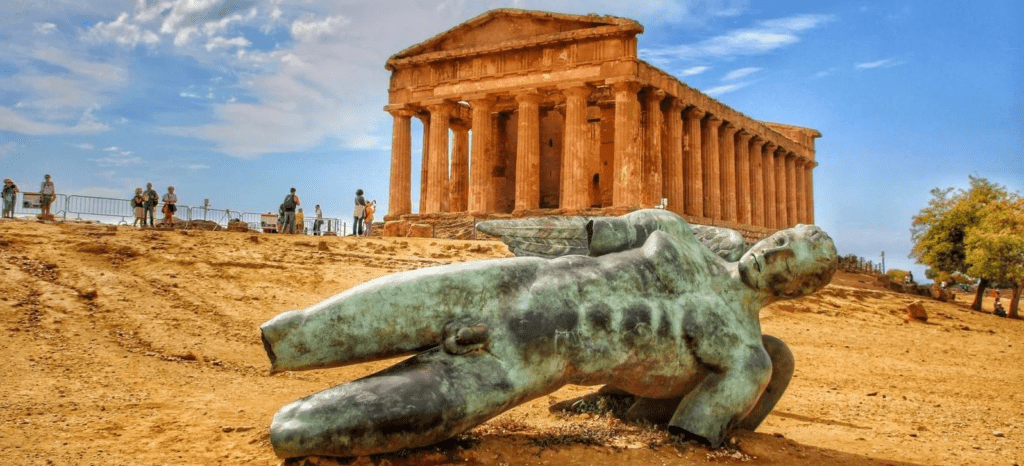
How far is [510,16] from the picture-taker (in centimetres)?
2998

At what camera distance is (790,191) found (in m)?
44.1

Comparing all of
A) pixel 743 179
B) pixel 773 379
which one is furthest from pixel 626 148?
pixel 773 379

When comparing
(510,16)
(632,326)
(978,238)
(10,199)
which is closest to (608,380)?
(632,326)

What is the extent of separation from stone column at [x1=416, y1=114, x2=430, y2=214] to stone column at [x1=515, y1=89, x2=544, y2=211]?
4999mm

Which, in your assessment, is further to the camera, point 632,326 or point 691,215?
point 691,215

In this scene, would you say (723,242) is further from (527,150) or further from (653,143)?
(653,143)

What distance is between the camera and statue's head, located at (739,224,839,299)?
14.1 feet

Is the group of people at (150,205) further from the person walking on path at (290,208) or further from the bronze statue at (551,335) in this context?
the bronze statue at (551,335)

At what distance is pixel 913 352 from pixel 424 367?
14.4 metres

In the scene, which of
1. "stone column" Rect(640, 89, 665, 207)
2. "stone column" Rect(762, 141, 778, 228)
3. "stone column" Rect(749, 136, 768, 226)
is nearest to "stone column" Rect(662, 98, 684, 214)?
"stone column" Rect(640, 89, 665, 207)

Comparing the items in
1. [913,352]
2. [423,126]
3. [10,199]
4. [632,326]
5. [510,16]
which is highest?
[510,16]

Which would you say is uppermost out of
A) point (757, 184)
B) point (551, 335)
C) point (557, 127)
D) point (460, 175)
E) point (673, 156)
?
point (557, 127)

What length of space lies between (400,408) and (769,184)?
133 ft

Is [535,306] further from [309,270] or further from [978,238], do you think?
[978,238]
